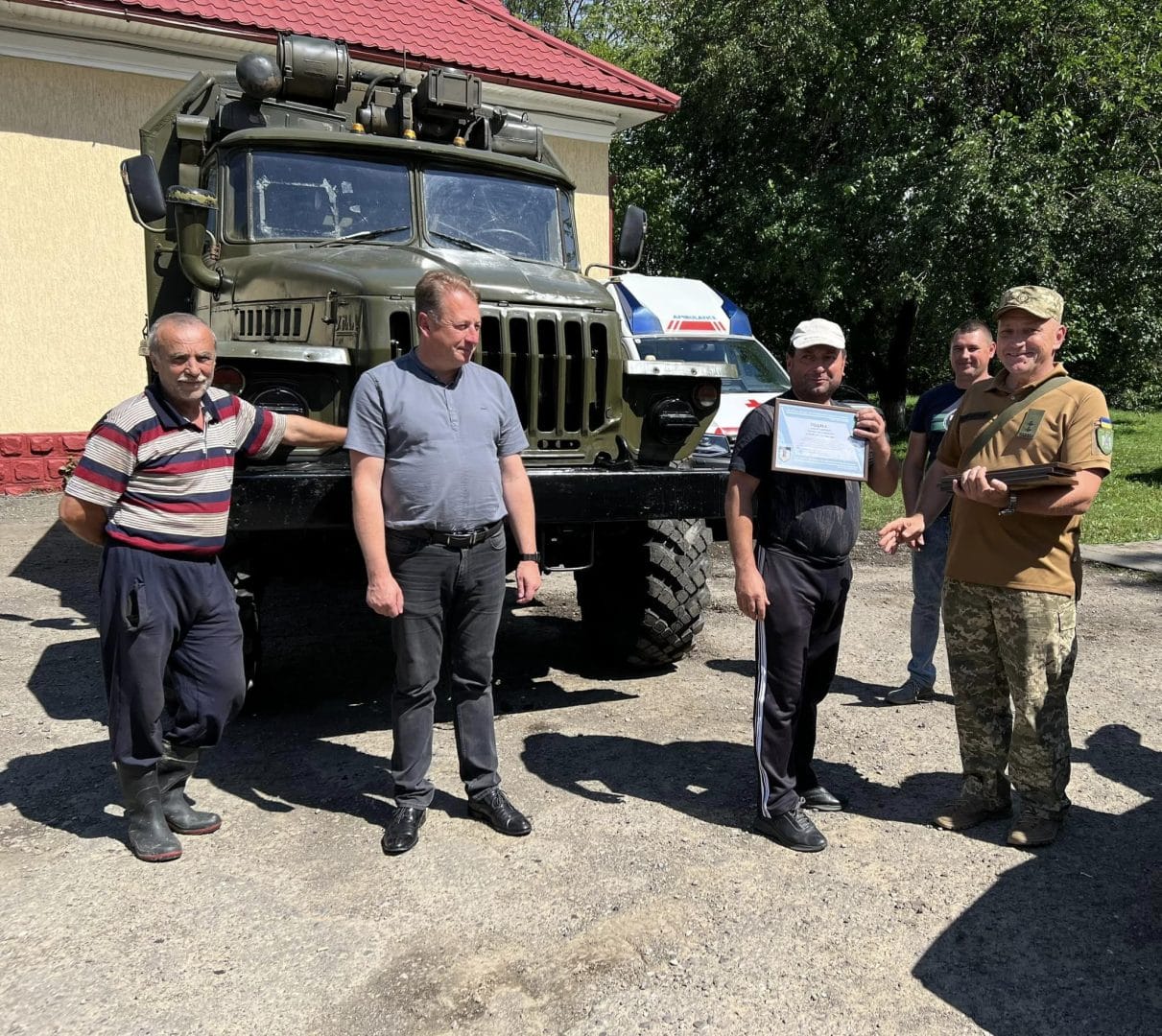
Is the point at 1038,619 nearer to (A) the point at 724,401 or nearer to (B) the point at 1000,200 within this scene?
(A) the point at 724,401

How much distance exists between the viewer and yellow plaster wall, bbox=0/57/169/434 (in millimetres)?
11031

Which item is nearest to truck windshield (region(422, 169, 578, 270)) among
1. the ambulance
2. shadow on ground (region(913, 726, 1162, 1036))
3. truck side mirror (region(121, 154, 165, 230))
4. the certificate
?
truck side mirror (region(121, 154, 165, 230))

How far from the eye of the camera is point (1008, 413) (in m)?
3.54

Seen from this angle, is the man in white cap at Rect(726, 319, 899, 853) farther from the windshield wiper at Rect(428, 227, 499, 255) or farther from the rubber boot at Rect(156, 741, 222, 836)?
the windshield wiper at Rect(428, 227, 499, 255)

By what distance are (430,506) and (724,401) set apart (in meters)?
7.79

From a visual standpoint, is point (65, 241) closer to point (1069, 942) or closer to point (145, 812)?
point (145, 812)

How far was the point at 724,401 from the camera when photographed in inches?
432

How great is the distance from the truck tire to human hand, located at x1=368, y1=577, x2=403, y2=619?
1690mm

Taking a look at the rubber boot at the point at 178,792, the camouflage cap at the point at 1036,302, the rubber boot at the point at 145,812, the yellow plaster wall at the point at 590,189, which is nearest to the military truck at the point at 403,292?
the rubber boot at the point at 178,792

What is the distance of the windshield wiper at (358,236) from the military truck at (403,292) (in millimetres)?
11

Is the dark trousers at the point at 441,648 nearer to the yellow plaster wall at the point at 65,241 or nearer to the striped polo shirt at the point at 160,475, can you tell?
the striped polo shirt at the point at 160,475

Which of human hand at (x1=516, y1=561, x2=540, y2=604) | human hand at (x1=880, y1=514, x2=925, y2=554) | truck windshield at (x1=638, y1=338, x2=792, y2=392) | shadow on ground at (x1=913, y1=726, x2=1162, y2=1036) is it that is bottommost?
shadow on ground at (x1=913, y1=726, x2=1162, y2=1036)

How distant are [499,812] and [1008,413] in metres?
2.23

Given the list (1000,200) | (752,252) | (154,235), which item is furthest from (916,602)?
(752,252)
